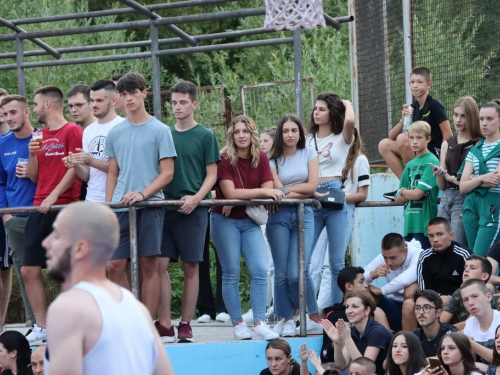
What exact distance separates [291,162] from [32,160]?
218 cm

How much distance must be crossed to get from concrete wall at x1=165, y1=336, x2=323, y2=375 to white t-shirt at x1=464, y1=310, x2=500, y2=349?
1415 mm

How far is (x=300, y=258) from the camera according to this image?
26.4ft

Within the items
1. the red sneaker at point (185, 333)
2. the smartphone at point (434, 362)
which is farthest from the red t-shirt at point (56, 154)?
the smartphone at point (434, 362)

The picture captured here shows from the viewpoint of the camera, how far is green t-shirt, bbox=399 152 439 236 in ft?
29.0

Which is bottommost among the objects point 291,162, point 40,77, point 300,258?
point 300,258

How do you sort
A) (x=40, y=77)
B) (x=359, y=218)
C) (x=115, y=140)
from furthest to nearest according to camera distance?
(x=40, y=77) < (x=359, y=218) < (x=115, y=140)

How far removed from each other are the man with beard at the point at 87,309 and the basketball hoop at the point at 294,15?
181 inches

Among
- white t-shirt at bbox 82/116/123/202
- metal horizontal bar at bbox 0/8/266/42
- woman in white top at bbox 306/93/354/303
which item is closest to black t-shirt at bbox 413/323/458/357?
woman in white top at bbox 306/93/354/303

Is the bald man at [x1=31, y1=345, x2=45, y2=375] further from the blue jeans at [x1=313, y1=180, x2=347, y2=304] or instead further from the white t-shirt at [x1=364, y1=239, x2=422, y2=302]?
the white t-shirt at [x1=364, y1=239, x2=422, y2=302]

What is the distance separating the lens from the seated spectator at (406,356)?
7.22m

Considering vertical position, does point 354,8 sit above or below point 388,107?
above

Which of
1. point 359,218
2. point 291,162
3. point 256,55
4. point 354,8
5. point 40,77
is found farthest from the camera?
point 256,55

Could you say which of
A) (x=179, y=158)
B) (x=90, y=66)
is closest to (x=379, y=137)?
(x=179, y=158)

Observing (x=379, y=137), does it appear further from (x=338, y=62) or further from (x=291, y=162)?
(x=338, y=62)
